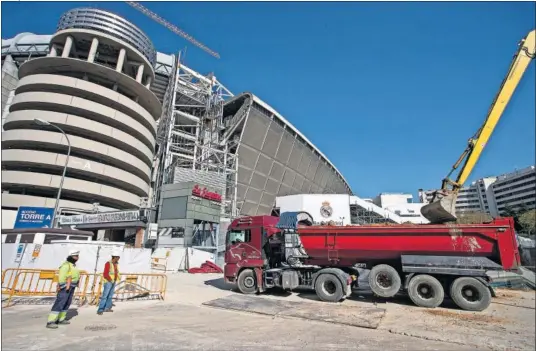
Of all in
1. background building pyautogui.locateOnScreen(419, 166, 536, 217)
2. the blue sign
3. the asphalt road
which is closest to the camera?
the asphalt road

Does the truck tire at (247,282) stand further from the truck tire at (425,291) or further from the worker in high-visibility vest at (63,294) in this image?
the worker in high-visibility vest at (63,294)

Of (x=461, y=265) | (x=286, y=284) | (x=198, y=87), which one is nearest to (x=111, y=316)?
(x=286, y=284)

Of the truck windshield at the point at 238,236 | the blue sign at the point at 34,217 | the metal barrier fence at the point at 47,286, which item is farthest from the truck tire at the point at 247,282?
the blue sign at the point at 34,217

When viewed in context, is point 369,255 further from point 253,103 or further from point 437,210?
point 253,103

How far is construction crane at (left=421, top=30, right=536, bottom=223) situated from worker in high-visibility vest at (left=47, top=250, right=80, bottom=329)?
41.0 feet

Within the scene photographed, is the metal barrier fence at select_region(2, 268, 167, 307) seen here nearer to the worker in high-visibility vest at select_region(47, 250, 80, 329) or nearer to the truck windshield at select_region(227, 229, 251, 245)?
the worker in high-visibility vest at select_region(47, 250, 80, 329)

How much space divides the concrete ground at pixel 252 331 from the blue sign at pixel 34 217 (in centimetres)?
1562

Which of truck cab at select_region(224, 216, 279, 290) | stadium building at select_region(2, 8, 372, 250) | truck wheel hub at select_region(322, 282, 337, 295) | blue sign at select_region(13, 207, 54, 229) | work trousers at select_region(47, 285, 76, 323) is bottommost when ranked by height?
work trousers at select_region(47, 285, 76, 323)

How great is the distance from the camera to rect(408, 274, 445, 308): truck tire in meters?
10.1

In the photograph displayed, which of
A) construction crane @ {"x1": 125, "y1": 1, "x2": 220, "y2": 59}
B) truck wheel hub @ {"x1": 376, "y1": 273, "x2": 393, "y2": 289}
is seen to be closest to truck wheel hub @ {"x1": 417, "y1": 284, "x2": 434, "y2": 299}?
truck wheel hub @ {"x1": 376, "y1": 273, "x2": 393, "y2": 289}

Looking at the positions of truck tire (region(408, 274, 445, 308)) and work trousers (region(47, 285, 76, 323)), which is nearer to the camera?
work trousers (region(47, 285, 76, 323))

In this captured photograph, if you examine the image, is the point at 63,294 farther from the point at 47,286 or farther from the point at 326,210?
the point at 326,210

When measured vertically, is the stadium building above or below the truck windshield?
above

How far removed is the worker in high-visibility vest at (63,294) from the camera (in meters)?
7.41
